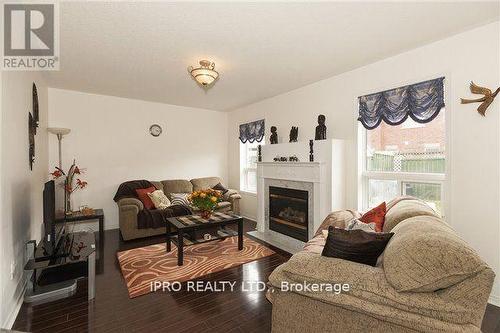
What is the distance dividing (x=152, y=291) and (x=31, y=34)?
2871 mm

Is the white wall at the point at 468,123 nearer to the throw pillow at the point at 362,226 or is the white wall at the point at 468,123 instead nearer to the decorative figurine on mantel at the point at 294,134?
the throw pillow at the point at 362,226

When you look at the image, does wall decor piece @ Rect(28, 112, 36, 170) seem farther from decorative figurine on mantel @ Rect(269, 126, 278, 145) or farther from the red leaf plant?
decorative figurine on mantel @ Rect(269, 126, 278, 145)

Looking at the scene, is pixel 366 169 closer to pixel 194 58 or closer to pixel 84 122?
pixel 194 58

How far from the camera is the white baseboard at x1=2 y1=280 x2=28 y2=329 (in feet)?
6.63

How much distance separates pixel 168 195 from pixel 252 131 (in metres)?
2.30

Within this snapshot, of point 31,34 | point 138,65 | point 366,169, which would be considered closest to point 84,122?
point 138,65

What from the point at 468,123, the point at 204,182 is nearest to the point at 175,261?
the point at 204,182

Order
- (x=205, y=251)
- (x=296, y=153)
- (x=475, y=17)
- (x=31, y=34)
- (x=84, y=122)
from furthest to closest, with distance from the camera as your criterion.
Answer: (x=84, y=122), (x=296, y=153), (x=205, y=251), (x=31, y=34), (x=475, y=17)

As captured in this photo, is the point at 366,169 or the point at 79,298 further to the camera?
the point at 366,169

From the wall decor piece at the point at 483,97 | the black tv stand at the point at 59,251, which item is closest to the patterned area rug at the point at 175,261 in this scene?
the black tv stand at the point at 59,251

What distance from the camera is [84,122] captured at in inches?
188

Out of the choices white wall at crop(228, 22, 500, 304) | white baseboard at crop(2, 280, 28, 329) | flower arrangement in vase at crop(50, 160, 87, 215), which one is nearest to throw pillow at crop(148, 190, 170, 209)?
flower arrangement in vase at crop(50, 160, 87, 215)

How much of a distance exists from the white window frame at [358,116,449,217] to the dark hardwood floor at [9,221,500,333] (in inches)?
50.0

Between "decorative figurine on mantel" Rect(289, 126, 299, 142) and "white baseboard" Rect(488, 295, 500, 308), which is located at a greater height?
"decorative figurine on mantel" Rect(289, 126, 299, 142)
